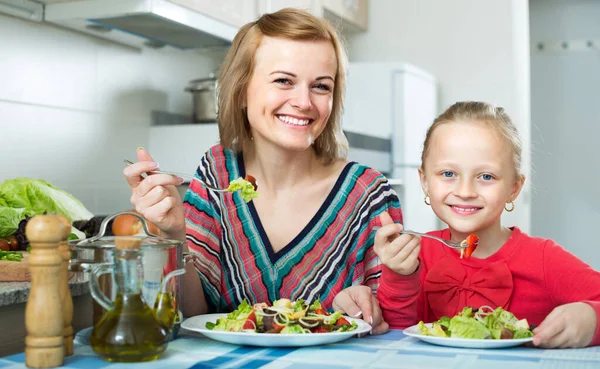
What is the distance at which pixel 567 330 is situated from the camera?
1073mm

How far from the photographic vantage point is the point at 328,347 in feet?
3.47

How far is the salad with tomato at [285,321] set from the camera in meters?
1.09

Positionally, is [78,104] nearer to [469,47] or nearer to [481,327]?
[481,327]

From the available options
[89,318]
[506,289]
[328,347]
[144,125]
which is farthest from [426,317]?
[144,125]

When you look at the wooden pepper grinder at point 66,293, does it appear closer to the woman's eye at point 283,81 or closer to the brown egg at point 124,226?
the woman's eye at point 283,81

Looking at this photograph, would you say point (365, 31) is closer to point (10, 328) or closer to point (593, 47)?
point (593, 47)

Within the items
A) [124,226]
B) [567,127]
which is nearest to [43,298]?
[124,226]

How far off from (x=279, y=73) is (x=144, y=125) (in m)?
1.60

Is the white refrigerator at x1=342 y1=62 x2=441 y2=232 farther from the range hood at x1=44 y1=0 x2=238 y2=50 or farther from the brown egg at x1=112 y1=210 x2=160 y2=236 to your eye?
the brown egg at x1=112 y1=210 x2=160 y2=236

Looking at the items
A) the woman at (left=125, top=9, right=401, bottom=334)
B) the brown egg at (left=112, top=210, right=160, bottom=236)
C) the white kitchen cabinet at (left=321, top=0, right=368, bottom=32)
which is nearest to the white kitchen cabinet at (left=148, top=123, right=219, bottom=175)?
the brown egg at (left=112, top=210, right=160, bottom=236)

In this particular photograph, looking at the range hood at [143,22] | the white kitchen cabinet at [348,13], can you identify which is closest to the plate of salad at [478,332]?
the range hood at [143,22]

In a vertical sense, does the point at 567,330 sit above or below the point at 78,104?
below

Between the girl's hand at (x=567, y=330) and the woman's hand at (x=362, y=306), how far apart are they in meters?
0.26

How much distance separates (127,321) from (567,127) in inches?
172
